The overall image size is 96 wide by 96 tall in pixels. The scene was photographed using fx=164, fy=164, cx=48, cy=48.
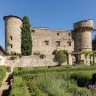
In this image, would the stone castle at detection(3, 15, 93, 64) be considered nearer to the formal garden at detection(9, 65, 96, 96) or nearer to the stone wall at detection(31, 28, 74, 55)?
the stone wall at detection(31, 28, 74, 55)

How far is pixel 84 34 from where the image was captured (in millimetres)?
35188

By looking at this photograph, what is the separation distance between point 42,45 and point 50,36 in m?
2.72

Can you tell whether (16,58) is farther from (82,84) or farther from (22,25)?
(82,84)

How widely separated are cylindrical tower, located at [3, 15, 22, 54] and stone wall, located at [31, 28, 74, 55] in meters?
4.29

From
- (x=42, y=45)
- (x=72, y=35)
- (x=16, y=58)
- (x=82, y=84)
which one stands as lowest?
(x=82, y=84)

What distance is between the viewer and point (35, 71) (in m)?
17.9

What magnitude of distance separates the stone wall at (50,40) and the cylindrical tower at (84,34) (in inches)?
63.4

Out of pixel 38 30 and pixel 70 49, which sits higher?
pixel 38 30

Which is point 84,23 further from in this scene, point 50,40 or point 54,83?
point 54,83

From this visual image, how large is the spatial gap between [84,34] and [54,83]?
2831 centimetres

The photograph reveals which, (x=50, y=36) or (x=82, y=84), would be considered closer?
(x=82, y=84)

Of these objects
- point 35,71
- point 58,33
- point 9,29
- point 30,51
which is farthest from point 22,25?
point 35,71

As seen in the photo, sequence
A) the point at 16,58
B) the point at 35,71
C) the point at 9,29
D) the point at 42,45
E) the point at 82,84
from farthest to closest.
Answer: the point at 42,45
the point at 9,29
the point at 16,58
the point at 35,71
the point at 82,84

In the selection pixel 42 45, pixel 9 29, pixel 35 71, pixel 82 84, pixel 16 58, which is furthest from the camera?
pixel 42 45
